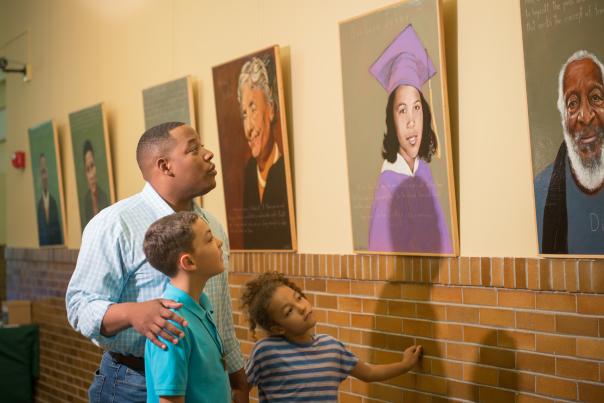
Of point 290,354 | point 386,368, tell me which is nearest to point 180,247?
point 290,354

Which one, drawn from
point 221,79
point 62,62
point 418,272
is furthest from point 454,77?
point 62,62

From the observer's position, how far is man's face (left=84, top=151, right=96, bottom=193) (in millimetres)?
6637

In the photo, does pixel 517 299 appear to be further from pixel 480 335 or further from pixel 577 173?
pixel 577 173

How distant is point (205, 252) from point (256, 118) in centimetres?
199

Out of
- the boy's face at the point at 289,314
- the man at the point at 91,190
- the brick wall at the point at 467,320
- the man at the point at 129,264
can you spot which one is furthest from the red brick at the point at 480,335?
the man at the point at 91,190

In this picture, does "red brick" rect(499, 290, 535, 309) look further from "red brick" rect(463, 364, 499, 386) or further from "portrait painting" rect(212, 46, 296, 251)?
"portrait painting" rect(212, 46, 296, 251)

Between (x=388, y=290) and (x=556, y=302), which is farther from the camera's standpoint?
(x=388, y=290)

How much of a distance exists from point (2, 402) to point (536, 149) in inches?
247

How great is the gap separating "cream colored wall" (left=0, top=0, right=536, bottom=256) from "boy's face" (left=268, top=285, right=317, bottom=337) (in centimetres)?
78

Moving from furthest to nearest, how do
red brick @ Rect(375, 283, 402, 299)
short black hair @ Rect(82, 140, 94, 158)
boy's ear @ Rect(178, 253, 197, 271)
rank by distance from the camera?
short black hair @ Rect(82, 140, 94, 158)
red brick @ Rect(375, 283, 402, 299)
boy's ear @ Rect(178, 253, 197, 271)

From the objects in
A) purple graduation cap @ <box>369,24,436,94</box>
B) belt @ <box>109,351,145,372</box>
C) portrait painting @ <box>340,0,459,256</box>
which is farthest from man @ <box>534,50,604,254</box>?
belt @ <box>109,351,145,372</box>

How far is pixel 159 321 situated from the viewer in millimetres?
2518

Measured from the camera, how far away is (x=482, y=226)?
3293 millimetres

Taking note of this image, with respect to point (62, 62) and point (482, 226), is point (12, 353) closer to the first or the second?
point (62, 62)
